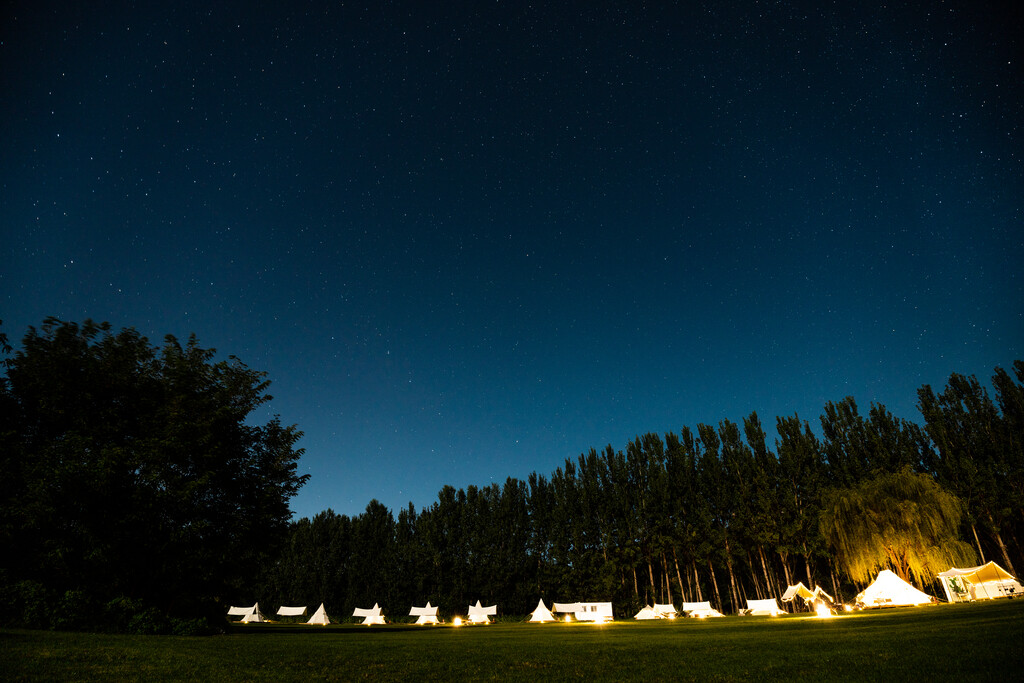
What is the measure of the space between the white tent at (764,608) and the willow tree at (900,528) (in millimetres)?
9438

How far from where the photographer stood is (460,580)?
66.4m

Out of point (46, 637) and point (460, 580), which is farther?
point (460, 580)

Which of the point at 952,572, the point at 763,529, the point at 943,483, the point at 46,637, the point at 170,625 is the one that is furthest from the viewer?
the point at 763,529

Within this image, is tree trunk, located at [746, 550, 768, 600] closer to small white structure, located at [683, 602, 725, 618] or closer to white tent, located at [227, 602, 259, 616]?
small white structure, located at [683, 602, 725, 618]

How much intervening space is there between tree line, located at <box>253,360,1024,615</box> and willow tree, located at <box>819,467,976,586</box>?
10 cm

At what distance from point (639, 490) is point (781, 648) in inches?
1980

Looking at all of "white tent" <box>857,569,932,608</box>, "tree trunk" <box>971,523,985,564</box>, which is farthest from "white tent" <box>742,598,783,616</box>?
"tree trunk" <box>971,523,985,564</box>

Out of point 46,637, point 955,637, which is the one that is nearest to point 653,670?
point 955,637

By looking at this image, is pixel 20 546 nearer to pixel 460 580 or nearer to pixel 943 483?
pixel 460 580

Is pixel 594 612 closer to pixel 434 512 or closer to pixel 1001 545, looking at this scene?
pixel 434 512

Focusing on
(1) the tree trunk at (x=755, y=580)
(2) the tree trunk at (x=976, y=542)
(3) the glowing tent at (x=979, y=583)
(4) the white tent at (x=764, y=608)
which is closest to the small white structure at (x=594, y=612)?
(4) the white tent at (x=764, y=608)

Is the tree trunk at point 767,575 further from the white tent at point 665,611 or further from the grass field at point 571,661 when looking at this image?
the grass field at point 571,661

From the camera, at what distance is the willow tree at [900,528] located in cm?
3416

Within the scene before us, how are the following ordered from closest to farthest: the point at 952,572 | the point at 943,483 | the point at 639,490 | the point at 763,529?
the point at 952,572 < the point at 943,483 < the point at 763,529 < the point at 639,490
